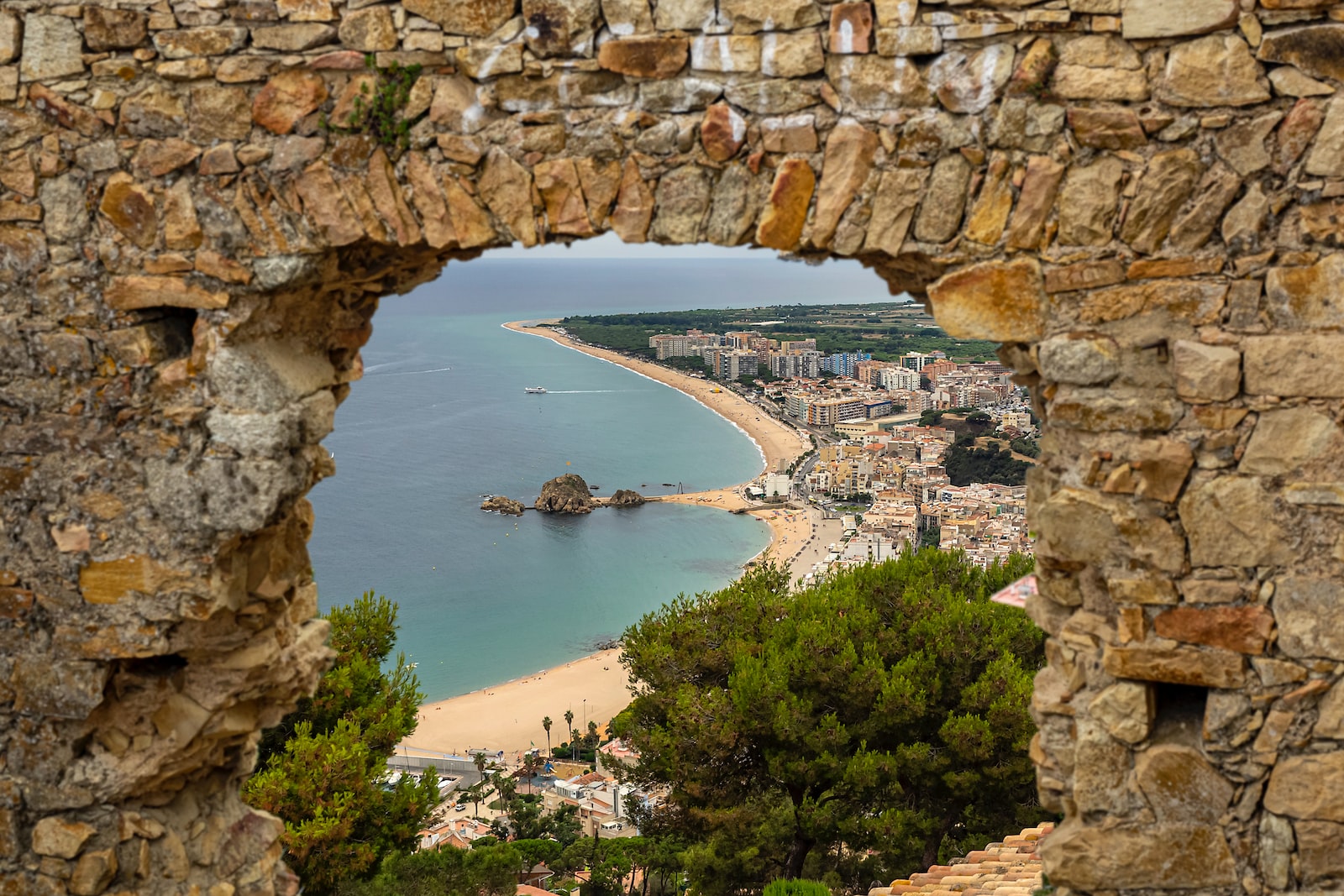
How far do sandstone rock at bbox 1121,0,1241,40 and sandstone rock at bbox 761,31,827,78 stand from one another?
31.1 inches

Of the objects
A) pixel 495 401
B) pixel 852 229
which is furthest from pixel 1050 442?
pixel 495 401

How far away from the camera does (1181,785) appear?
2.93 metres

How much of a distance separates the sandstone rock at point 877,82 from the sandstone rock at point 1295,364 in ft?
3.54

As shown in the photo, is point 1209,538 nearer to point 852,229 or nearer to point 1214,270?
point 1214,270

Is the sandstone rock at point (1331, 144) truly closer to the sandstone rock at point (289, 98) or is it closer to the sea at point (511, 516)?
the sandstone rock at point (289, 98)

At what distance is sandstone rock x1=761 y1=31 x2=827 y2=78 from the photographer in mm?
3039

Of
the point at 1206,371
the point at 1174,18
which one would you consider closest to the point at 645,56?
the point at 1174,18

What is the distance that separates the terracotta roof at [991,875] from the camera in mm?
5465

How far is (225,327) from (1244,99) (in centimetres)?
295

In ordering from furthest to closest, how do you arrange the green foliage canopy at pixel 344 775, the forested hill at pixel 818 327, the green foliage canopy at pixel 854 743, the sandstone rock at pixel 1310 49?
the forested hill at pixel 818 327 < the green foliage canopy at pixel 854 743 < the green foliage canopy at pixel 344 775 < the sandstone rock at pixel 1310 49

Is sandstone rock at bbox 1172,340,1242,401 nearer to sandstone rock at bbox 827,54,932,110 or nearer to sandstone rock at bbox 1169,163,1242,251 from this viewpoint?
sandstone rock at bbox 1169,163,1242,251

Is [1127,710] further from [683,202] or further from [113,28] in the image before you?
[113,28]

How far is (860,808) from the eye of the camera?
1073 cm

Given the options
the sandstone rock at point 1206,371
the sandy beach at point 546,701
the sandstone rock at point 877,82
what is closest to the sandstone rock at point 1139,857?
the sandstone rock at point 1206,371
